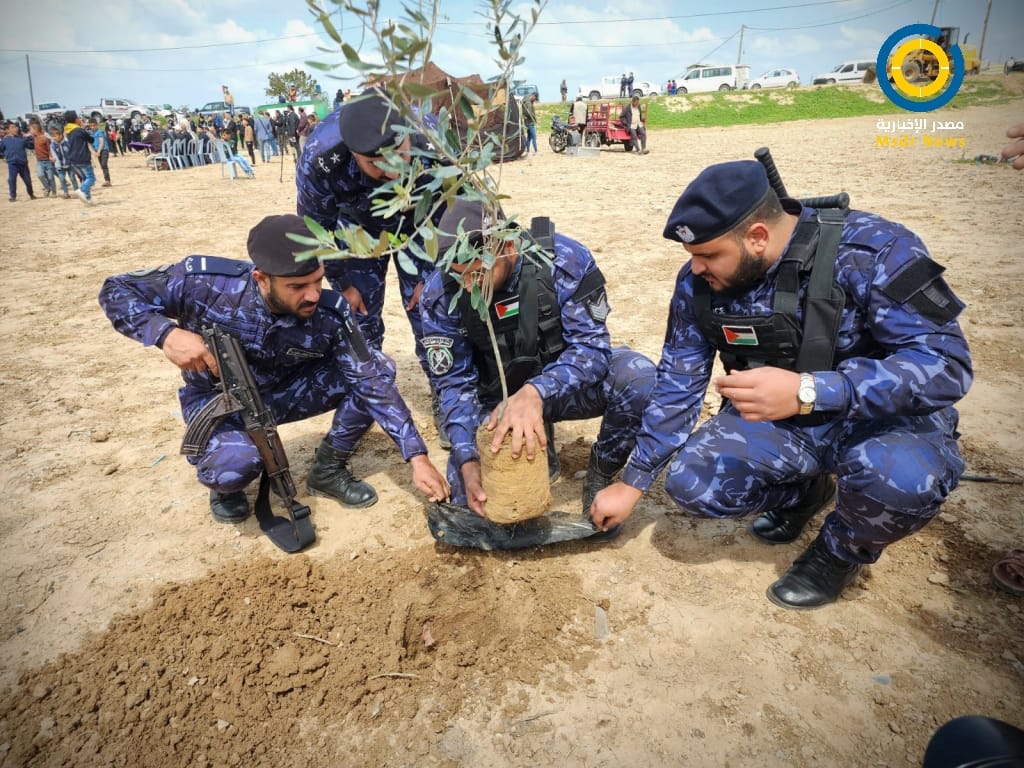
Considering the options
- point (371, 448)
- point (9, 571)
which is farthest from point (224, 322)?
point (9, 571)

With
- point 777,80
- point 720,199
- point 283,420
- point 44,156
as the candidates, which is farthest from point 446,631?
point 777,80

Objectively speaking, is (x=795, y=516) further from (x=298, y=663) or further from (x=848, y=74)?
(x=848, y=74)

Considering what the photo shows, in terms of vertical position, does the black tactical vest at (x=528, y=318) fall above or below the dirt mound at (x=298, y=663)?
above

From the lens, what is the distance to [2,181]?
19.7 metres

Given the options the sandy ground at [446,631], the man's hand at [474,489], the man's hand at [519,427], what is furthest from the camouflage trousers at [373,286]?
the man's hand at [519,427]

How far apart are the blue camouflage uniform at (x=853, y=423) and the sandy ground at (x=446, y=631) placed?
0.37 m

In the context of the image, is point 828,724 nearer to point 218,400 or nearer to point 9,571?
point 218,400

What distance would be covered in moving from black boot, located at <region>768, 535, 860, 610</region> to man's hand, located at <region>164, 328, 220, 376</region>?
248 cm

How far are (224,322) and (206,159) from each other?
24.6 metres

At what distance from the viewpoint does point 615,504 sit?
7.26 ft

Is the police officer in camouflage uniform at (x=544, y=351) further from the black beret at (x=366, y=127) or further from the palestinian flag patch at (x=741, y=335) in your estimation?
the black beret at (x=366, y=127)

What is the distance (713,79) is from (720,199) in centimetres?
4088

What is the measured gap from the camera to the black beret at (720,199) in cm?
187

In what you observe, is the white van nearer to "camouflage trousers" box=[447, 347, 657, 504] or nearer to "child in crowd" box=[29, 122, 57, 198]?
"child in crowd" box=[29, 122, 57, 198]
